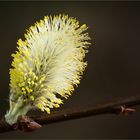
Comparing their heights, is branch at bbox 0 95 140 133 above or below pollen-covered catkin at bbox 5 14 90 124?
below

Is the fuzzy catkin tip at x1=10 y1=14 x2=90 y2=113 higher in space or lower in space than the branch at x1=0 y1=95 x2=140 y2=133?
higher

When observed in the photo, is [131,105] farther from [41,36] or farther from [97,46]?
[97,46]

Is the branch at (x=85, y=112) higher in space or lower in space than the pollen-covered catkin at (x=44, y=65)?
lower

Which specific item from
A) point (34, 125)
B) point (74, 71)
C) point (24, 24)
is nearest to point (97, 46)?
point (24, 24)
